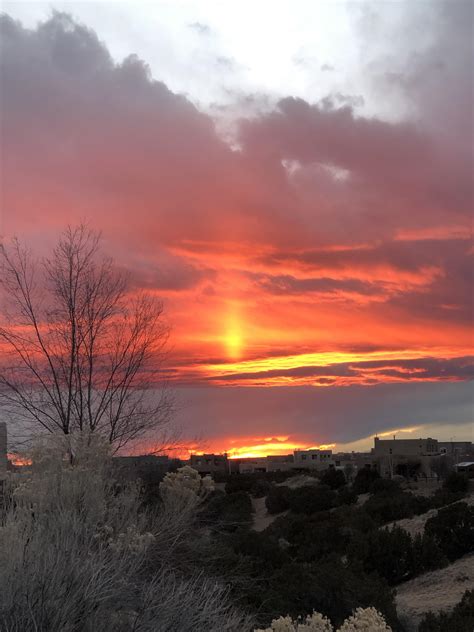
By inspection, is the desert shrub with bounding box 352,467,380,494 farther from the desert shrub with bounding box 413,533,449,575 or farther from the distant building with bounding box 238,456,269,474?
the distant building with bounding box 238,456,269,474

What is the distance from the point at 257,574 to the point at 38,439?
5.01 m

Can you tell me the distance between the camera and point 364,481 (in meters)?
36.0

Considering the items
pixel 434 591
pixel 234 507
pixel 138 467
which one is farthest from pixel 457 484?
pixel 138 467

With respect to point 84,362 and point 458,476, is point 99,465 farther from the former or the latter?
point 458,476

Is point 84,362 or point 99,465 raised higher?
point 84,362

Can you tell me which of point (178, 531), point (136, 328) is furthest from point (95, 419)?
point (178, 531)

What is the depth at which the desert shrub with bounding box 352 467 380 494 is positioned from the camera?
3491 centimetres

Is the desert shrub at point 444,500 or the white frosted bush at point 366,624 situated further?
the desert shrub at point 444,500

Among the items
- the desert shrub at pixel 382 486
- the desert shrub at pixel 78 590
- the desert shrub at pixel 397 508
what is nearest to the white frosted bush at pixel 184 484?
the desert shrub at pixel 78 590

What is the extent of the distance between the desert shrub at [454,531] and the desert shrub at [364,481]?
16.9 m

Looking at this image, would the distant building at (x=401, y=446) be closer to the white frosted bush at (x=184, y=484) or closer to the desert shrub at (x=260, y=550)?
the desert shrub at (x=260, y=550)

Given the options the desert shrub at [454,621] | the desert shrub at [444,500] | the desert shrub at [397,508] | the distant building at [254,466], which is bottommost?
the distant building at [254,466]

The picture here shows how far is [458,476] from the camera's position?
1271 inches

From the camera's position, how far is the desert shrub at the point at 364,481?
34.9m
